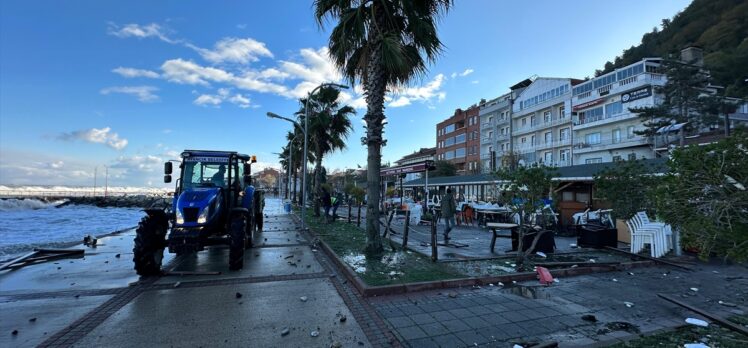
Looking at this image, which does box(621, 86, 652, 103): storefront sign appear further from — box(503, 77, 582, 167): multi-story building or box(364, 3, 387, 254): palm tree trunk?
box(364, 3, 387, 254): palm tree trunk

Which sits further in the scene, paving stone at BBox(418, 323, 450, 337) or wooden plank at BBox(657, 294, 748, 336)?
paving stone at BBox(418, 323, 450, 337)

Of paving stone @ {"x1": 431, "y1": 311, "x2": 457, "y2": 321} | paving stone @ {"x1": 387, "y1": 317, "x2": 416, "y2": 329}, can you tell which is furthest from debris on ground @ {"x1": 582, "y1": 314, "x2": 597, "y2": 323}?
paving stone @ {"x1": 387, "y1": 317, "x2": 416, "y2": 329}

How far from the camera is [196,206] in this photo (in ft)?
25.5

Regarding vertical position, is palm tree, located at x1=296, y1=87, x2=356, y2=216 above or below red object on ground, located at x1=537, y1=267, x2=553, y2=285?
above

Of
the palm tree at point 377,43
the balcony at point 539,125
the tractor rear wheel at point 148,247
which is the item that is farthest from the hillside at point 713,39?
the tractor rear wheel at point 148,247

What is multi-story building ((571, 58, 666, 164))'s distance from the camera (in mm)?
39281

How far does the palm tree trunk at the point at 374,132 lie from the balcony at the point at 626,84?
42573 mm

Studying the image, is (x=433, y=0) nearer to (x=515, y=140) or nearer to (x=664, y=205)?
(x=664, y=205)

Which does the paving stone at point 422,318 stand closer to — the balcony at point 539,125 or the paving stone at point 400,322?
the paving stone at point 400,322

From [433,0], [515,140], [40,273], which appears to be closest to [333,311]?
[40,273]

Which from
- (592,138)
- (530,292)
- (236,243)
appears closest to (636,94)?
(592,138)

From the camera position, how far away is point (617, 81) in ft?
138

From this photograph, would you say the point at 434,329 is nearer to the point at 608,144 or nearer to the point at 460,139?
the point at 608,144

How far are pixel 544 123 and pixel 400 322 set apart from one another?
54.1 meters
